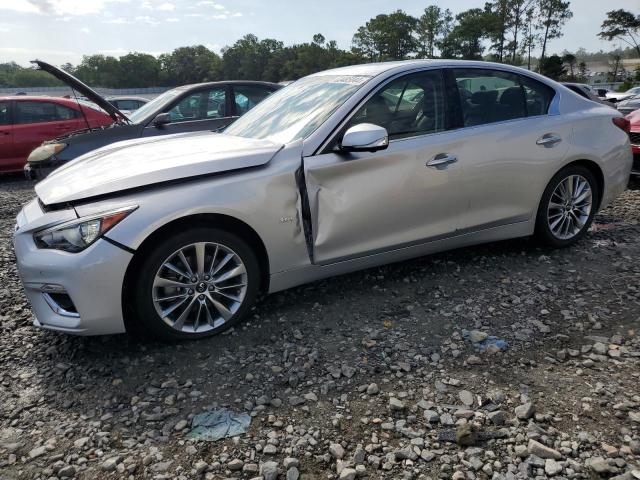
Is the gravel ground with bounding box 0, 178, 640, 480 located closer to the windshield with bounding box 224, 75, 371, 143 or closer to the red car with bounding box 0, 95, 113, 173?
the windshield with bounding box 224, 75, 371, 143

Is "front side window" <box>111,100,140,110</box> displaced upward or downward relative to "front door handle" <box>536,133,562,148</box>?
upward

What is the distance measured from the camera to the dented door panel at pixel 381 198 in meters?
3.28

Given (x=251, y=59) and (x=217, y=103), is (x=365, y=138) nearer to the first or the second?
(x=217, y=103)

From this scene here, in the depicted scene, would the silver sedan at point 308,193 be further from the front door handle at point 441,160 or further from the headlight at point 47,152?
the headlight at point 47,152

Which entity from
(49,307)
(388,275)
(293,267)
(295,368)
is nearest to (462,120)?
(388,275)

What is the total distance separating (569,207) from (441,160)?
1.54 meters

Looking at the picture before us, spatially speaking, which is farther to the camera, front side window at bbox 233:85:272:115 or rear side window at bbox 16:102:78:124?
rear side window at bbox 16:102:78:124

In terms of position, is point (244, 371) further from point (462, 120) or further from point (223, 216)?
point (462, 120)

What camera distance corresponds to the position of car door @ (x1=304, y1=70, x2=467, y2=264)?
3.29m

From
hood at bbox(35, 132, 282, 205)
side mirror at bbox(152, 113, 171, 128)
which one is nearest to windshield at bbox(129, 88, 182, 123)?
side mirror at bbox(152, 113, 171, 128)

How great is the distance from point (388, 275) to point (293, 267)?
3.49 ft

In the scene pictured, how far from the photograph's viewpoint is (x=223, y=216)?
3059mm

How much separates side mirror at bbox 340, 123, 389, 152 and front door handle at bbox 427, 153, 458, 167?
1.75ft

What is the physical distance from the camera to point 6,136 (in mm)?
8969
